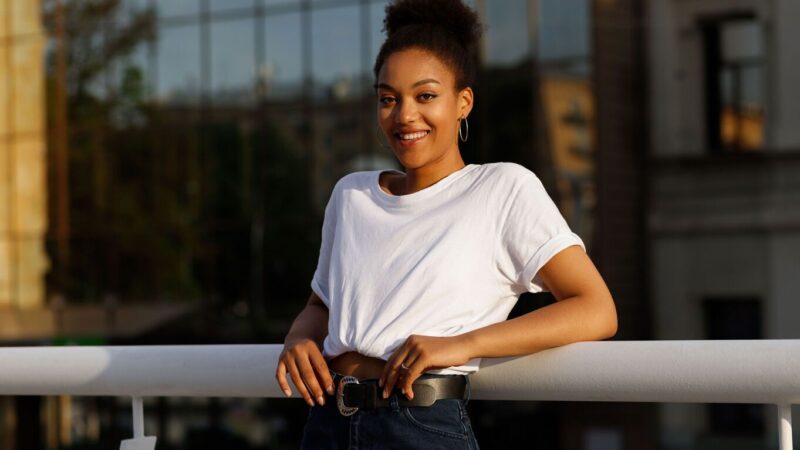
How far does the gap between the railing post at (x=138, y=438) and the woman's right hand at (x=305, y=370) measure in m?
0.34

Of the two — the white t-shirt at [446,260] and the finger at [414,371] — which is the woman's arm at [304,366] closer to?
the white t-shirt at [446,260]

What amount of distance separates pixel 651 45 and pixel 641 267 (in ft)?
11.4

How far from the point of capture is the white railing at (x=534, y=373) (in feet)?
6.47

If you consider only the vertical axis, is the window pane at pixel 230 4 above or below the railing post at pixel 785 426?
above

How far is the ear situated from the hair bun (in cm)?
8

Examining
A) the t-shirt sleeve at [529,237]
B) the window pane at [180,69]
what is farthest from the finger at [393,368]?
the window pane at [180,69]

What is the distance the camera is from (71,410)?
25.0 meters

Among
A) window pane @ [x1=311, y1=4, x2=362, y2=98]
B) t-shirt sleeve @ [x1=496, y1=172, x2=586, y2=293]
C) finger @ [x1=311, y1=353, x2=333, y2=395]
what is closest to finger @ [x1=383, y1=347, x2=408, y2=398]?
finger @ [x1=311, y1=353, x2=333, y2=395]

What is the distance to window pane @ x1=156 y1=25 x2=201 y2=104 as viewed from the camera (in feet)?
76.8

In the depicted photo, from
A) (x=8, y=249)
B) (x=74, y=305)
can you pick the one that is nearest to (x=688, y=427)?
(x=74, y=305)

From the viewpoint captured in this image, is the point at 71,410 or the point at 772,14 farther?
the point at 71,410

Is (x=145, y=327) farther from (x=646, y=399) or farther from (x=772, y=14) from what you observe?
(x=646, y=399)

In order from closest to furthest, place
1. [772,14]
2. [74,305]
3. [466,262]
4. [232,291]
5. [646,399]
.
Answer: [646,399] < [466,262] < [772,14] < [232,291] < [74,305]

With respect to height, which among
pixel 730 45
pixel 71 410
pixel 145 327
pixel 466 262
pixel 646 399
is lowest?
pixel 71 410
